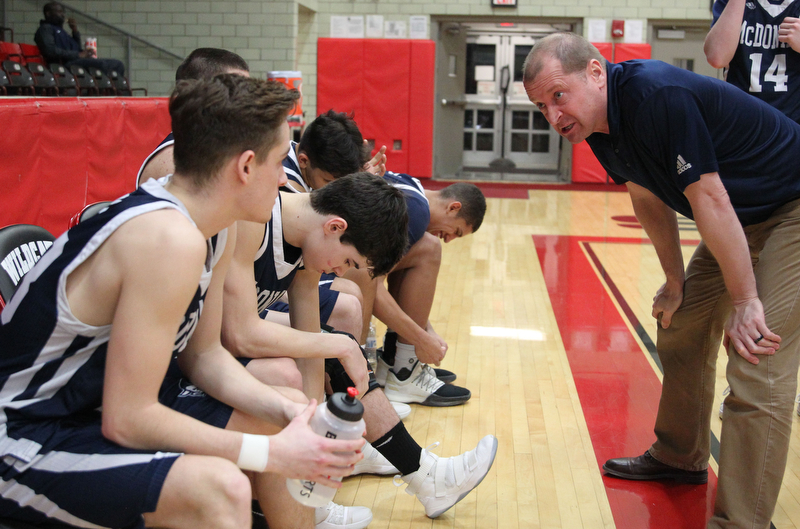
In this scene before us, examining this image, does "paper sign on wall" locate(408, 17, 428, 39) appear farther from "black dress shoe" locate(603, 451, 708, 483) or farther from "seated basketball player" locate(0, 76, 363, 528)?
"seated basketball player" locate(0, 76, 363, 528)

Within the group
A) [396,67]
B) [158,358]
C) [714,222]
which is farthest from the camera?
[396,67]

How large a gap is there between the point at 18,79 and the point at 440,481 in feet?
21.8

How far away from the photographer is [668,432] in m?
2.31

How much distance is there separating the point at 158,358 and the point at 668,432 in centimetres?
176

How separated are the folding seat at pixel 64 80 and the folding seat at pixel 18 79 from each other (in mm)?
305

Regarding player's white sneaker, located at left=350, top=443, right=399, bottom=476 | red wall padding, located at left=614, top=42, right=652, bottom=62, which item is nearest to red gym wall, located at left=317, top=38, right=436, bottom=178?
red wall padding, located at left=614, top=42, right=652, bottom=62

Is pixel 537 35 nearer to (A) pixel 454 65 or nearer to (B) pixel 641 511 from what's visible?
(A) pixel 454 65

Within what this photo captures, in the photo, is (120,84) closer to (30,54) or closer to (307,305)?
(30,54)

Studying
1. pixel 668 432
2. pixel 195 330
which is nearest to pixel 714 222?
pixel 668 432

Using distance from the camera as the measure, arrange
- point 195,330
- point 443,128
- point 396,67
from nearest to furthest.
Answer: point 195,330, point 396,67, point 443,128

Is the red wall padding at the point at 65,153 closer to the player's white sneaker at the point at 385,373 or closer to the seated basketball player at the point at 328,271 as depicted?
the player's white sneaker at the point at 385,373

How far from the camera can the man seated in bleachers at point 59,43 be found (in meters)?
8.13

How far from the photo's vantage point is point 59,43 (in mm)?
8398

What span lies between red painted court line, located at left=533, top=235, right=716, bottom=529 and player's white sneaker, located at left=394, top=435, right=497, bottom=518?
0.46m
